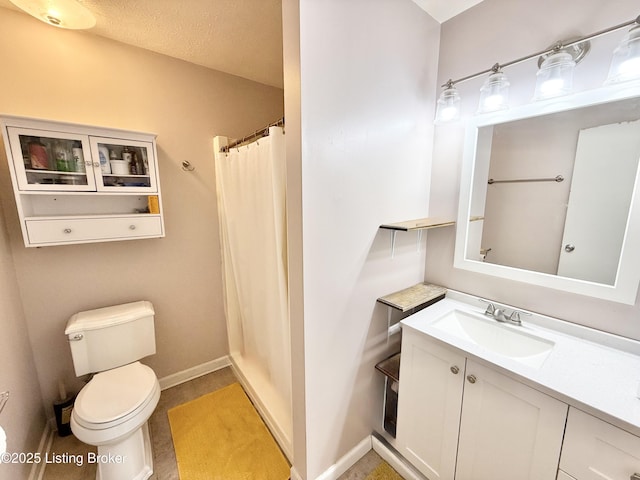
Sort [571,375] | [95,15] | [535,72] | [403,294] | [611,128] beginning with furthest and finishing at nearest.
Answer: [403,294]
[95,15]
[535,72]
[611,128]
[571,375]

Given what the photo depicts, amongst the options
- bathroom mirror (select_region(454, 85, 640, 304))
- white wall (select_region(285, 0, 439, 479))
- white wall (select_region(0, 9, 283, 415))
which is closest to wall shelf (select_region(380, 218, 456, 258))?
white wall (select_region(285, 0, 439, 479))

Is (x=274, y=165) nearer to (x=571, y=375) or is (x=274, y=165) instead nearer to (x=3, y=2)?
(x=571, y=375)

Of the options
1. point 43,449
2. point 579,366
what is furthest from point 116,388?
point 579,366

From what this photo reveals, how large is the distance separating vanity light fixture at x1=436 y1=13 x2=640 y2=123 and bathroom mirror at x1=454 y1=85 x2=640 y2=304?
0.15m

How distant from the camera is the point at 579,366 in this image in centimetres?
97

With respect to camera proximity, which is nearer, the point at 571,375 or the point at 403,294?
the point at 571,375

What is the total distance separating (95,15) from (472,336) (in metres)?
2.74

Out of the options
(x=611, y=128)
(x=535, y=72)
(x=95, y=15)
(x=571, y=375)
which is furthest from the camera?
(x=95, y=15)

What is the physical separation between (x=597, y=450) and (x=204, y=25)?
2557mm

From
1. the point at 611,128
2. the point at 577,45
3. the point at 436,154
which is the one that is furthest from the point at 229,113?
the point at 611,128

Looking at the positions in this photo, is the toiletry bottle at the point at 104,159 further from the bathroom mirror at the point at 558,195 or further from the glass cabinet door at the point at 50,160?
the bathroom mirror at the point at 558,195

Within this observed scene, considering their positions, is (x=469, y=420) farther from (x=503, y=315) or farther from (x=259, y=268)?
(x=259, y=268)

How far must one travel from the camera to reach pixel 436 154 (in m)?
1.61

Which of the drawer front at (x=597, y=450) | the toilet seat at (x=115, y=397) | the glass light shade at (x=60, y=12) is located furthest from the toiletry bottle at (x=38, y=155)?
the drawer front at (x=597, y=450)
